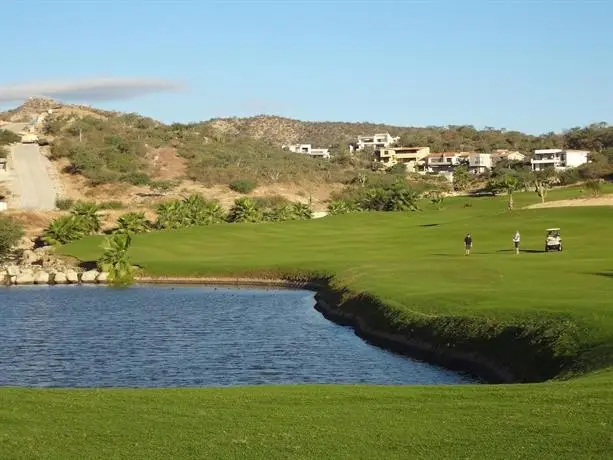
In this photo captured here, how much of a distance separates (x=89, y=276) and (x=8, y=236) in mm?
16685

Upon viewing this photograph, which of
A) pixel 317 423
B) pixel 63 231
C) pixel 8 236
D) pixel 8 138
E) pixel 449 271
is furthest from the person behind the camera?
pixel 8 138

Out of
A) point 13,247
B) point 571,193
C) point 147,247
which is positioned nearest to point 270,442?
point 147,247

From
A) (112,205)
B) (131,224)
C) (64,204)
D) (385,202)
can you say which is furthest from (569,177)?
(131,224)

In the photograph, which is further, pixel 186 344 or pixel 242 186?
pixel 242 186

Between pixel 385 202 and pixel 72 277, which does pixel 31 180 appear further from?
pixel 72 277

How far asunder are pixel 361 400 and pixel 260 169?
14090 centimetres

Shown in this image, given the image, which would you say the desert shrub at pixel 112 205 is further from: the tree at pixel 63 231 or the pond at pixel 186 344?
the pond at pixel 186 344

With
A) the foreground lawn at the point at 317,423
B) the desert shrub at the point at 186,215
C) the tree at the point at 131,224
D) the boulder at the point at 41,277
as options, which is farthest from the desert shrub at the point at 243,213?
the foreground lawn at the point at 317,423

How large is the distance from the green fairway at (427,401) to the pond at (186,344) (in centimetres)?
301

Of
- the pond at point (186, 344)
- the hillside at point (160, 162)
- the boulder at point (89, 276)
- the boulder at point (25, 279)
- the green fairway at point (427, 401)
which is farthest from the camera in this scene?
the hillside at point (160, 162)

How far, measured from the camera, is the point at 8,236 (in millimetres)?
90750

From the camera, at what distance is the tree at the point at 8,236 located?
3561 inches

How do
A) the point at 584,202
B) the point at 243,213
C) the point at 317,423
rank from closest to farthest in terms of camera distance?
the point at 317,423 → the point at 584,202 → the point at 243,213

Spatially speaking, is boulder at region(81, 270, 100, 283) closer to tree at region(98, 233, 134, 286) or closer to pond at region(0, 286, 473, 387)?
tree at region(98, 233, 134, 286)
